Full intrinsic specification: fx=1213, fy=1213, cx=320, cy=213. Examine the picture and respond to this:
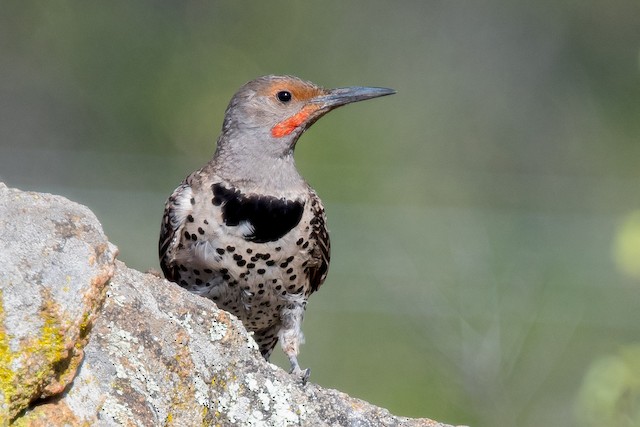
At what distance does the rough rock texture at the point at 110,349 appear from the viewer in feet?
5.93

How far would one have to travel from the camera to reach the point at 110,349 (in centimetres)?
223

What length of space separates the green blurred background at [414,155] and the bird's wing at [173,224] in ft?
7.81

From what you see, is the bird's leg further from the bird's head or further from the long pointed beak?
the long pointed beak

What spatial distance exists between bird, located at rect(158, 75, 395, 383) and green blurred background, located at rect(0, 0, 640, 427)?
83.3 inches

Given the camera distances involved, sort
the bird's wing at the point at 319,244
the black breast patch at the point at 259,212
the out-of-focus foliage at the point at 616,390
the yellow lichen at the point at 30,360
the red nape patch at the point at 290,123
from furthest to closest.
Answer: the red nape patch at the point at 290,123 → the bird's wing at the point at 319,244 → the black breast patch at the point at 259,212 → the out-of-focus foliage at the point at 616,390 → the yellow lichen at the point at 30,360

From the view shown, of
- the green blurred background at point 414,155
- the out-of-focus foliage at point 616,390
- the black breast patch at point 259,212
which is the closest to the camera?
the out-of-focus foliage at point 616,390

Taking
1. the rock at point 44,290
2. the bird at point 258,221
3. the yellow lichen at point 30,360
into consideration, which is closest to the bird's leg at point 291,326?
the bird at point 258,221

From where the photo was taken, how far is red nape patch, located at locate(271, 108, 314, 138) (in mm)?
3877

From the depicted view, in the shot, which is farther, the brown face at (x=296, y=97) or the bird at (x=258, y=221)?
the brown face at (x=296, y=97)

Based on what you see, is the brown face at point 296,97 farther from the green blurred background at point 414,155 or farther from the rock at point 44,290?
the green blurred background at point 414,155

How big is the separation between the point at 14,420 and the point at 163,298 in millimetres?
707

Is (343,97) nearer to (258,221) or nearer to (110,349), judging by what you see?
(258,221)

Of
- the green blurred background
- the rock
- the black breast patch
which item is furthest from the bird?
the green blurred background

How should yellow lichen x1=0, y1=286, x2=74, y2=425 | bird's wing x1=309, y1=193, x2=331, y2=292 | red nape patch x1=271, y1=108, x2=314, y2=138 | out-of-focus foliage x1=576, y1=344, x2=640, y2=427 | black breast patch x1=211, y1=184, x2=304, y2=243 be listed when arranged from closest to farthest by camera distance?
yellow lichen x1=0, y1=286, x2=74, y2=425, out-of-focus foliage x1=576, y1=344, x2=640, y2=427, black breast patch x1=211, y1=184, x2=304, y2=243, bird's wing x1=309, y1=193, x2=331, y2=292, red nape patch x1=271, y1=108, x2=314, y2=138
